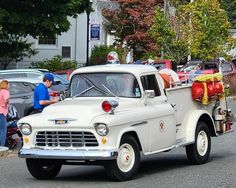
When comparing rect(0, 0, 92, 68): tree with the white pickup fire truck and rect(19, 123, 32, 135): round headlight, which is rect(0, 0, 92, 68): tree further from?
rect(19, 123, 32, 135): round headlight

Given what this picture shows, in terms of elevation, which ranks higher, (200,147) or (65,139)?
(65,139)

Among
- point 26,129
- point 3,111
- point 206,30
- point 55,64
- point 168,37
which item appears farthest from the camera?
point 55,64

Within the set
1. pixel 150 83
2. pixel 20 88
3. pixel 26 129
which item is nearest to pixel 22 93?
pixel 20 88

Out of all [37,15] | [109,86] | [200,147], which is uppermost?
[37,15]

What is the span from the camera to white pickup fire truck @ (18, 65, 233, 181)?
10955 millimetres

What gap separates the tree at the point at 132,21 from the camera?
5184 centimetres

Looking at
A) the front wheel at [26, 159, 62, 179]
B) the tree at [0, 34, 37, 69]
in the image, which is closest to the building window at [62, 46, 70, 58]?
the tree at [0, 34, 37, 69]

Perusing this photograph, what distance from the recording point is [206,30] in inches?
1570

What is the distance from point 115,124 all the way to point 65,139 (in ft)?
2.85

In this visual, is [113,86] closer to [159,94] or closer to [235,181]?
[159,94]

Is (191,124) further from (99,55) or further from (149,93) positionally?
(99,55)

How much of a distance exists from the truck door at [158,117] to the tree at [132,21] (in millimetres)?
38983

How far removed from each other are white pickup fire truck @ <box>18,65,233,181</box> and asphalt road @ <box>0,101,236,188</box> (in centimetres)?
31

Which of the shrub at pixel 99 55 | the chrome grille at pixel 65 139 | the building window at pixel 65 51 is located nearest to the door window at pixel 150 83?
the chrome grille at pixel 65 139
